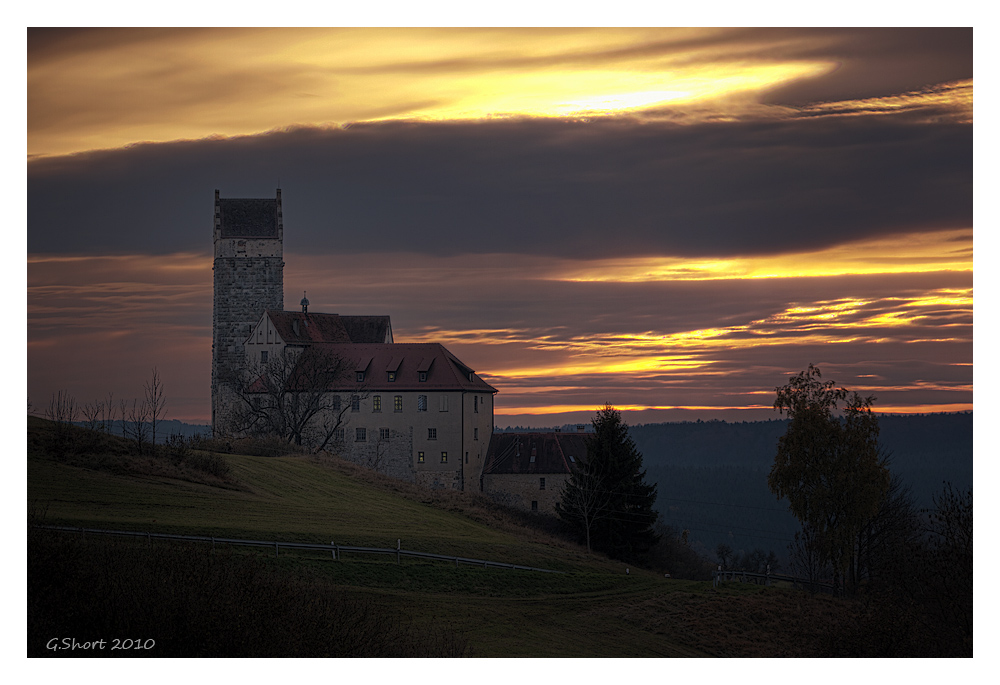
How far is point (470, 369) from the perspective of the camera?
73.4m

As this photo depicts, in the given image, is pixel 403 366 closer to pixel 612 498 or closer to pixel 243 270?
pixel 243 270

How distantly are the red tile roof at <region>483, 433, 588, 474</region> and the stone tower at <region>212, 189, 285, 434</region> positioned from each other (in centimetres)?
2326

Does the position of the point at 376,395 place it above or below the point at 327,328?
below

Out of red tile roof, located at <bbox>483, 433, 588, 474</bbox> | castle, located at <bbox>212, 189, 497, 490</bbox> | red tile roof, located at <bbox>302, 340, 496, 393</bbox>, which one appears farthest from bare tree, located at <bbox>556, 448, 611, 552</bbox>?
red tile roof, located at <bbox>302, 340, 496, 393</bbox>

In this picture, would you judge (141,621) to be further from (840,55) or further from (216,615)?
(840,55)

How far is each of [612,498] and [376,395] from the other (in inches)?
867

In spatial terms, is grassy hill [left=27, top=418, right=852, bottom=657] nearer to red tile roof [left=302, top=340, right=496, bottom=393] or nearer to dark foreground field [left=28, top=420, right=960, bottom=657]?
dark foreground field [left=28, top=420, right=960, bottom=657]

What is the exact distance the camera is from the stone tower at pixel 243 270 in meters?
81.2

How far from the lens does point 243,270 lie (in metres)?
81.9

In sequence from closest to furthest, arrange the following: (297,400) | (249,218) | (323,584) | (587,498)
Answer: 1. (323,584)
2. (587,498)
3. (297,400)
4. (249,218)

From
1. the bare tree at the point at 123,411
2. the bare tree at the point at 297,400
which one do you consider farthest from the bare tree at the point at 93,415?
the bare tree at the point at 297,400

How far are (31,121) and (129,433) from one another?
25418 millimetres

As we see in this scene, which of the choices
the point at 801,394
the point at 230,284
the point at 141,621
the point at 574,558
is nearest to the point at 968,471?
the point at 801,394

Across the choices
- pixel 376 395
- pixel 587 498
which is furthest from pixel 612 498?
pixel 376 395
